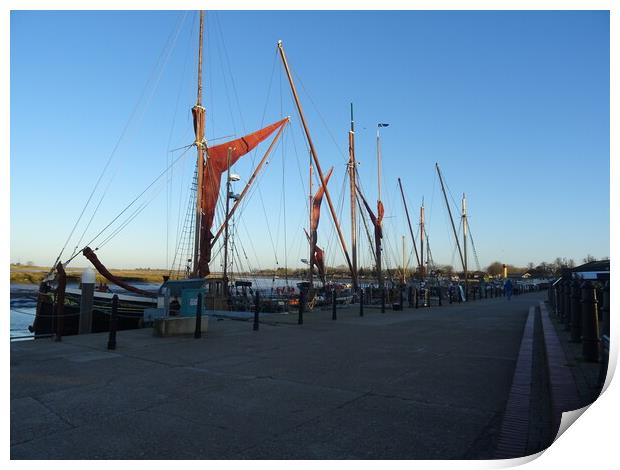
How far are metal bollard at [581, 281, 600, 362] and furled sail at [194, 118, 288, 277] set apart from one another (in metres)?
17.6

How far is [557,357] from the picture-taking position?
7504 mm

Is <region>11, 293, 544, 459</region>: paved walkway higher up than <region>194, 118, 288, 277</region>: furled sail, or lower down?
lower down

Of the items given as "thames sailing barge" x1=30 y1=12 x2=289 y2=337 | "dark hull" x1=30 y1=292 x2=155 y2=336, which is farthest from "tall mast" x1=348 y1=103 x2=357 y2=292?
"dark hull" x1=30 y1=292 x2=155 y2=336

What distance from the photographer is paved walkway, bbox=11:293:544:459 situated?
414 centimetres

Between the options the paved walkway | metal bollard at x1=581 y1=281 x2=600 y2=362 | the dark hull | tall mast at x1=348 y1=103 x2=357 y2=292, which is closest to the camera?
the paved walkway

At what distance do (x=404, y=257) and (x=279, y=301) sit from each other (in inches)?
1327

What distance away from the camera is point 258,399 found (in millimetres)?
5703

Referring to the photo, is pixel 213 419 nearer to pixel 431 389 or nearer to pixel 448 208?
pixel 431 389

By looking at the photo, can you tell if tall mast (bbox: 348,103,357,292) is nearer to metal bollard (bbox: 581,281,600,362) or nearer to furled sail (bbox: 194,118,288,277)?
furled sail (bbox: 194,118,288,277)

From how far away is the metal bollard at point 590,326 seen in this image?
723cm

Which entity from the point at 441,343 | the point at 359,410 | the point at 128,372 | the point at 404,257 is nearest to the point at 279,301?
the point at 441,343

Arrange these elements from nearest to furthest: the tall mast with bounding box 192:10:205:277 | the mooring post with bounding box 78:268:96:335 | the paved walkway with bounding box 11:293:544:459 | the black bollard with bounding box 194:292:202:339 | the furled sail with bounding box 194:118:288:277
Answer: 1. the paved walkway with bounding box 11:293:544:459
2. the black bollard with bounding box 194:292:202:339
3. the mooring post with bounding box 78:268:96:335
4. the tall mast with bounding box 192:10:205:277
5. the furled sail with bounding box 194:118:288:277

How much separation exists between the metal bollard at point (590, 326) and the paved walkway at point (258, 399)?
1.23 metres

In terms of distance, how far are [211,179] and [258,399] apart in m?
19.6
